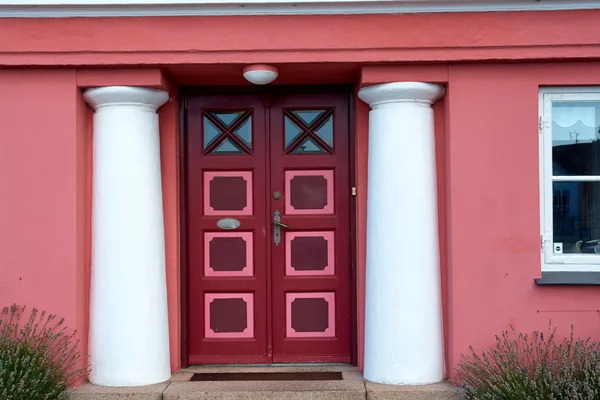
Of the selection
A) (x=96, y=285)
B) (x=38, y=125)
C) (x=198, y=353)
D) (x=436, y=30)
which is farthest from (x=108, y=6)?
(x=198, y=353)

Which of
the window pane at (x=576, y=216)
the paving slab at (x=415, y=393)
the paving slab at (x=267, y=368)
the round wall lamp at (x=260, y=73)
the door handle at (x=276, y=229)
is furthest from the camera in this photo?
the door handle at (x=276, y=229)

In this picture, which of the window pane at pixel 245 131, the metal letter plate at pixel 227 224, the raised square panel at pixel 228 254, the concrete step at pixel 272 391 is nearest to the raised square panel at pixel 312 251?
the raised square panel at pixel 228 254

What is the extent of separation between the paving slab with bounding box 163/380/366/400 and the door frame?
629 mm

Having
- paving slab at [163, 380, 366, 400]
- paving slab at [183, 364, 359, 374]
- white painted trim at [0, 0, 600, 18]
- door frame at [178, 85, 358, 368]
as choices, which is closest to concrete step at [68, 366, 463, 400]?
paving slab at [163, 380, 366, 400]

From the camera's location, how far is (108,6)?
5.52 metres

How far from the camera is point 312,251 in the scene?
6.28 meters

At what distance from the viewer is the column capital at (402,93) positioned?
5.61 m

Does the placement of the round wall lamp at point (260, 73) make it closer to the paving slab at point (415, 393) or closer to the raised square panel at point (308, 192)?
the raised square panel at point (308, 192)

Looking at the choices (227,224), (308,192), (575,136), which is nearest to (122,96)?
(227,224)

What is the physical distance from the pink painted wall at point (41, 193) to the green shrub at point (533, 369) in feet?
9.98

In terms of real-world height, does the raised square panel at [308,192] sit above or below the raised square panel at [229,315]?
above

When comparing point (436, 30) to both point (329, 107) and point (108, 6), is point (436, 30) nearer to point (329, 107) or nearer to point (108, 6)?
point (329, 107)

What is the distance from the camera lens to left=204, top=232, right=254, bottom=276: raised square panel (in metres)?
6.28

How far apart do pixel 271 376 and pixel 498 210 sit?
2220 millimetres
